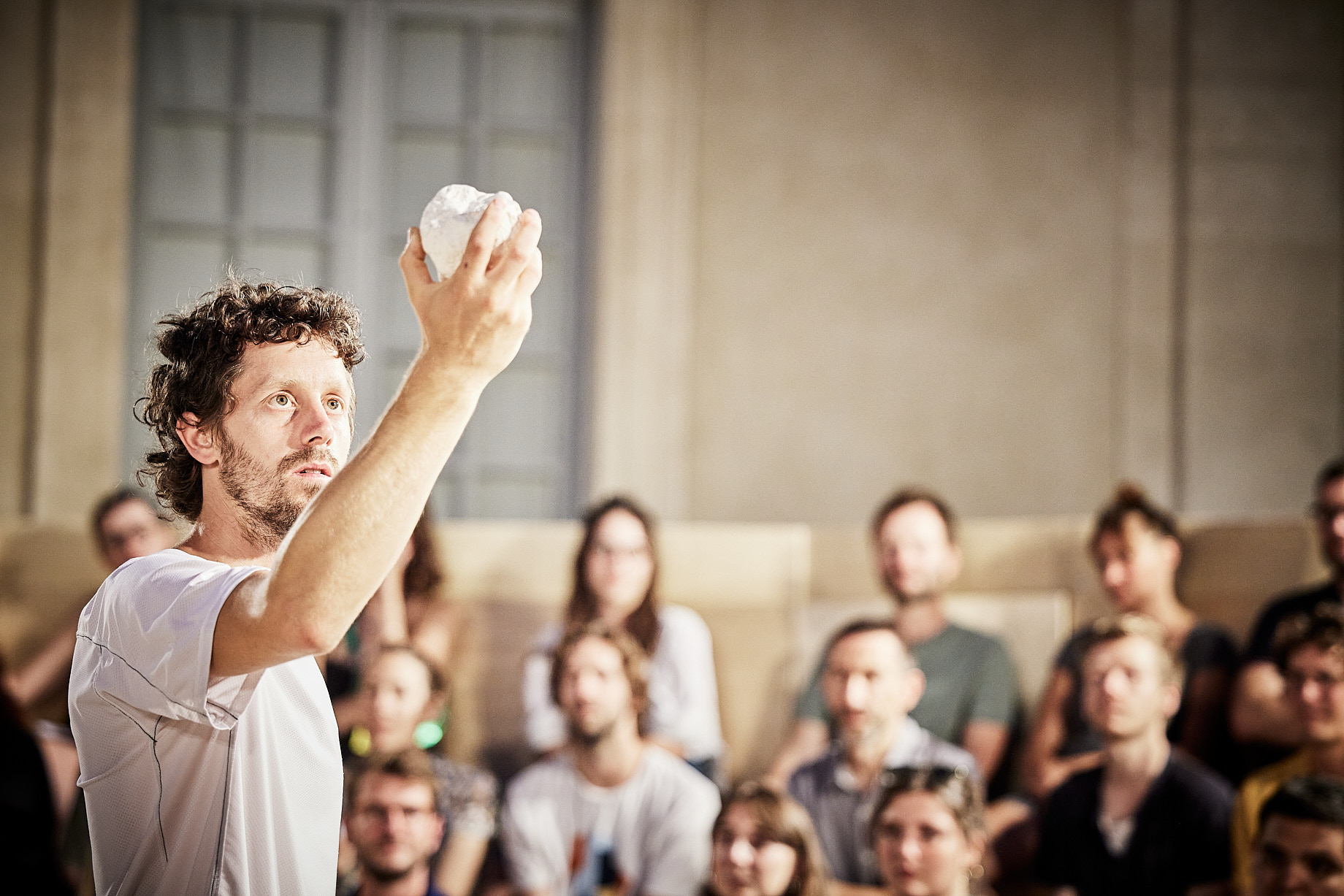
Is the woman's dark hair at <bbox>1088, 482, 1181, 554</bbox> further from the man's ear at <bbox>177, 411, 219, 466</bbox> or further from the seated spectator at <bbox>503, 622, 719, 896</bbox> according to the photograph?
the man's ear at <bbox>177, 411, 219, 466</bbox>

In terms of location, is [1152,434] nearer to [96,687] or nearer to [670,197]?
[670,197]

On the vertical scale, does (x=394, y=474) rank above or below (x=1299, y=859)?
above

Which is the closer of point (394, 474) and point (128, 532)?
point (394, 474)

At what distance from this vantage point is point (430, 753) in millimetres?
4793

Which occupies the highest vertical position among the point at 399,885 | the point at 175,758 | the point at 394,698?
the point at 175,758

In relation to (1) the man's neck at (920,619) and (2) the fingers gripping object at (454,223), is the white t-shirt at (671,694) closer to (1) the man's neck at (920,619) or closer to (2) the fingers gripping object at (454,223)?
(1) the man's neck at (920,619)

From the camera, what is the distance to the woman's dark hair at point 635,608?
4.93 metres

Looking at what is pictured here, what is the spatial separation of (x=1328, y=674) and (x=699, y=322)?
3.52m

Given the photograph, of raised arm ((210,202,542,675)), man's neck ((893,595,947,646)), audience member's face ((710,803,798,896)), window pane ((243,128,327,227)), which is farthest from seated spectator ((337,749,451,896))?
window pane ((243,128,327,227))

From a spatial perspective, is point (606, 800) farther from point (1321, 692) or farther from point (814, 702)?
point (1321, 692)

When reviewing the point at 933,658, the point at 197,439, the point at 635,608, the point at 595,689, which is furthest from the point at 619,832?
the point at 197,439

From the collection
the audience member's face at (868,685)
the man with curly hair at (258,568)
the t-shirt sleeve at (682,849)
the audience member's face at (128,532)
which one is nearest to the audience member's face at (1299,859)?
the audience member's face at (868,685)

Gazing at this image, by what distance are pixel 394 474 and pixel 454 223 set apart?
0.25 metres

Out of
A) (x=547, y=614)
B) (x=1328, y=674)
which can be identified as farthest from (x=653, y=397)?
(x=1328, y=674)
